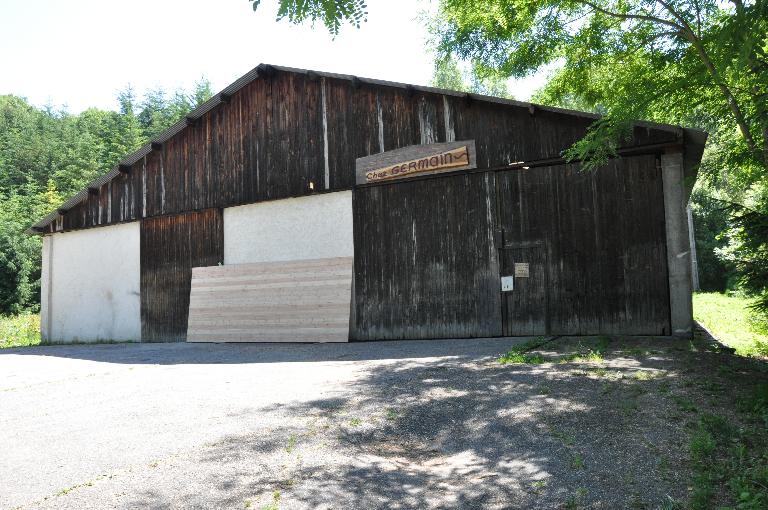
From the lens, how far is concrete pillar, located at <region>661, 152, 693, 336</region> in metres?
8.96

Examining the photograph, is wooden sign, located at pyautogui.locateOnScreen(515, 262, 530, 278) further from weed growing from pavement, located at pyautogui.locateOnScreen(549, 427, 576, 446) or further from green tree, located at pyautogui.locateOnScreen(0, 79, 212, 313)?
green tree, located at pyautogui.locateOnScreen(0, 79, 212, 313)

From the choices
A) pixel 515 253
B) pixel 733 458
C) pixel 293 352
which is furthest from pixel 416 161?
pixel 733 458

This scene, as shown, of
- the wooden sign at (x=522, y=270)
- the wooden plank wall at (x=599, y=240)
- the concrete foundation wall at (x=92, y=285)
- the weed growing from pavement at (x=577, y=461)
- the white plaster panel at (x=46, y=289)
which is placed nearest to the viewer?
the weed growing from pavement at (x=577, y=461)

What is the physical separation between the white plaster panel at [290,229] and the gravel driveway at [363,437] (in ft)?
15.6

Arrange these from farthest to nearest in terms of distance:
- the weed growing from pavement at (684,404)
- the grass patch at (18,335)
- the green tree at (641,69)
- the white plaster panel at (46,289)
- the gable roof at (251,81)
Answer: the grass patch at (18,335) → the white plaster panel at (46,289) → the gable roof at (251,81) → the green tree at (641,69) → the weed growing from pavement at (684,404)

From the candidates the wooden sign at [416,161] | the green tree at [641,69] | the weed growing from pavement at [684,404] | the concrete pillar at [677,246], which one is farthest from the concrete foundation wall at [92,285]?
the weed growing from pavement at [684,404]

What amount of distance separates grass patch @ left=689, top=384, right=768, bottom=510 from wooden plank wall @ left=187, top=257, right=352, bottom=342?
7811mm

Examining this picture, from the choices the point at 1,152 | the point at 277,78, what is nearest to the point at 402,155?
the point at 277,78

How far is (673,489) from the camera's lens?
3.49 metres

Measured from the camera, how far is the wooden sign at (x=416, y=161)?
35.5 feet

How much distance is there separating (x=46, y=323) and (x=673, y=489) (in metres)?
18.4

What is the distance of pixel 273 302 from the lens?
12594mm

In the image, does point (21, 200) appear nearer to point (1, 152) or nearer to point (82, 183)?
point (82, 183)

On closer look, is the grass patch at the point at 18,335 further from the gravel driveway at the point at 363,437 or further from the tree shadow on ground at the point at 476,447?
the tree shadow on ground at the point at 476,447
